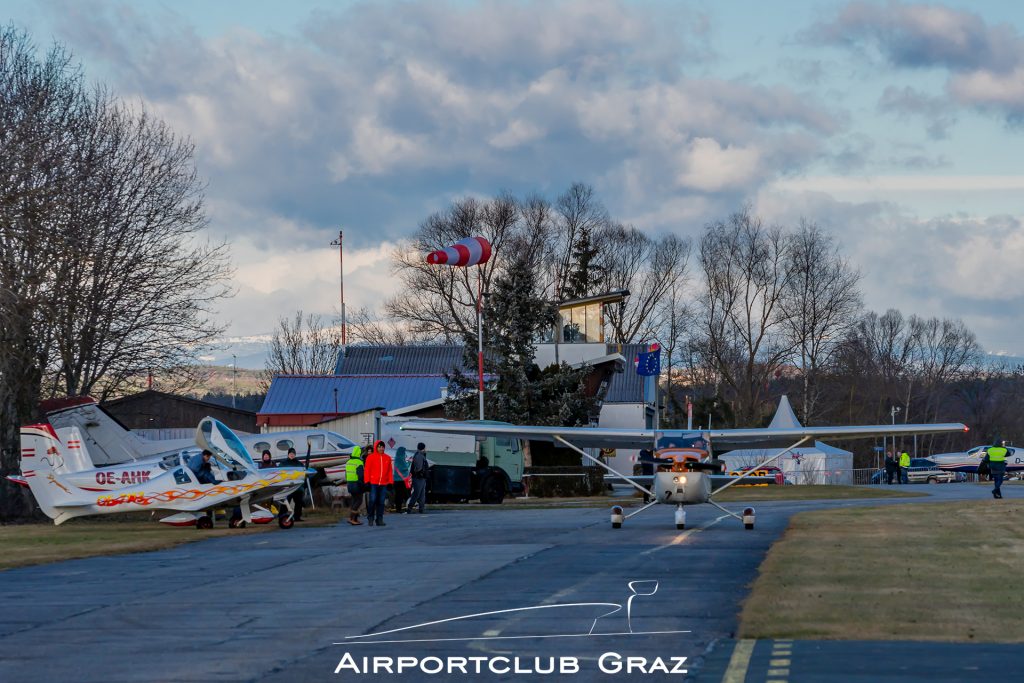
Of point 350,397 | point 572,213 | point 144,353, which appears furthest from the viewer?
point 572,213

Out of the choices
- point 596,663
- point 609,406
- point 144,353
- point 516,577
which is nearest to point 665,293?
point 609,406

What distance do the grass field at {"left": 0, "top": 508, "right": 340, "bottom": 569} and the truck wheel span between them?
720 cm

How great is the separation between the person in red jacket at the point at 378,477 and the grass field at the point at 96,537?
1.87 m

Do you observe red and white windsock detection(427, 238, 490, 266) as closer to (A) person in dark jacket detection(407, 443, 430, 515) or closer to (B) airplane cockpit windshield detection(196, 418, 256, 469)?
(A) person in dark jacket detection(407, 443, 430, 515)

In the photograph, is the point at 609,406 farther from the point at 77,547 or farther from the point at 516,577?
the point at 516,577

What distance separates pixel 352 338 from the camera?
100 m

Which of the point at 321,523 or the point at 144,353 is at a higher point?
the point at 144,353

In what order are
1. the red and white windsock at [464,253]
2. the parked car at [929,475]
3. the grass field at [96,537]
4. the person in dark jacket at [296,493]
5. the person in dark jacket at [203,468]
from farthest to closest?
1. the parked car at [929,475]
2. the red and white windsock at [464,253]
3. the person in dark jacket at [296,493]
4. the person in dark jacket at [203,468]
5. the grass field at [96,537]

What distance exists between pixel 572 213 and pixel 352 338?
23.5 meters

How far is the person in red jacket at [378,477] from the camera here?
27.6 metres

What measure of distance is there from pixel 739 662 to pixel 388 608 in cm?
452

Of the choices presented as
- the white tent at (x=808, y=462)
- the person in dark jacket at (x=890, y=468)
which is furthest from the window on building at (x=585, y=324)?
the person in dark jacket at (x=890, y=468)

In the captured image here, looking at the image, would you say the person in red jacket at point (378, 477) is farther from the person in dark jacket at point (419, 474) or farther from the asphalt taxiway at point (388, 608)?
the asphalt taxiway at point (388, 608)

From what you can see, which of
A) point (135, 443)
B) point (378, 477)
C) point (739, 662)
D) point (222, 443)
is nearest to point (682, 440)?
point (378, 477)
